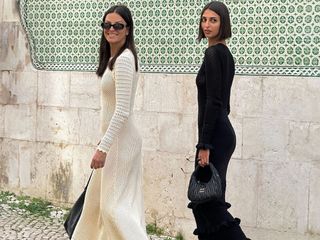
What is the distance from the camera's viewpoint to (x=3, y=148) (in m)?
7.97

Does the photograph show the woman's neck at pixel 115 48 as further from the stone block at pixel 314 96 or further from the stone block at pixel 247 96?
the stone block at pixel 314 96

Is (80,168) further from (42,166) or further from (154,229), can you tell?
(154,229)

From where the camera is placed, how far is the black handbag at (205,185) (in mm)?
4707

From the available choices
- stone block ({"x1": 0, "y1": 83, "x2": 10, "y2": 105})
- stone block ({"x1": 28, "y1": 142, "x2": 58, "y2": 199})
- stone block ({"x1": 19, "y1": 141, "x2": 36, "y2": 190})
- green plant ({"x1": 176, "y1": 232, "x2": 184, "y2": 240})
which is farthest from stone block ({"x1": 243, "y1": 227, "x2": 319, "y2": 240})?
stone block ({"x1": 0, "y1": 83, "x2": 10, "y2": 105})

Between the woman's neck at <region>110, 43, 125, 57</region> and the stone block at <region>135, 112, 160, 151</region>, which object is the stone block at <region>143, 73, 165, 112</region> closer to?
the stone block at <region>135, 112, 160, 151</region>

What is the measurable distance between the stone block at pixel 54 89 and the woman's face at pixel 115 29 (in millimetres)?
2437

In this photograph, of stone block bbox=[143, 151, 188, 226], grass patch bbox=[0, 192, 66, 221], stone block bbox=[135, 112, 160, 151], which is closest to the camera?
stone block bbox=[143, 151, 188, 226]

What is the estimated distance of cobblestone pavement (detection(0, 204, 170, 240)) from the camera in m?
6.53

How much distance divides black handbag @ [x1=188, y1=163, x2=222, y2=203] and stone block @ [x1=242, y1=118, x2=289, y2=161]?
1.25 meters

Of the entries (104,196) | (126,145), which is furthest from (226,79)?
Result: (104,196)

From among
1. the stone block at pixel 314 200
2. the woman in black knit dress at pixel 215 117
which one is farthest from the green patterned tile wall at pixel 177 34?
the woman in black knit dress at pixel 215 117

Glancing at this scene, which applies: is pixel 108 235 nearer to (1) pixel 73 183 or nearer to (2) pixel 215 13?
(2) pixel 215 13

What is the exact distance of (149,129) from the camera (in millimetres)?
6707

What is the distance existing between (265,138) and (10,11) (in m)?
3.30
